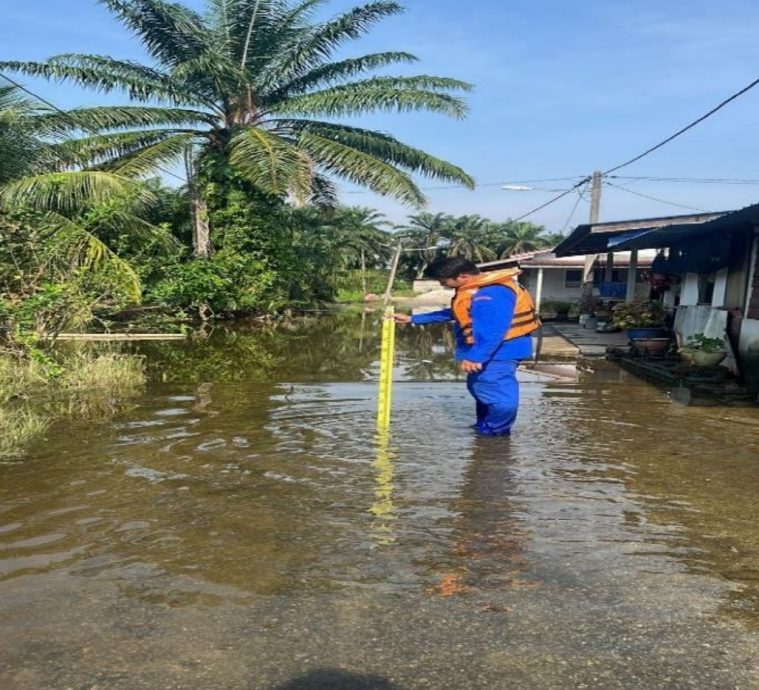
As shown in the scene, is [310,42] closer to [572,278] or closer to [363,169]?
[363,169]

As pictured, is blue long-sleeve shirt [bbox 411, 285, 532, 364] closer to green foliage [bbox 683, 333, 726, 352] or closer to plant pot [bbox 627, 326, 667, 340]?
green foliage [bbox 683, 333, 726, 352]

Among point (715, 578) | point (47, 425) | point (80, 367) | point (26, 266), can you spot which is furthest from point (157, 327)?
point (715, 578)

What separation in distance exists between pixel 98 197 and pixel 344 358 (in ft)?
22.2

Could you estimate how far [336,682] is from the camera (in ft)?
8.14

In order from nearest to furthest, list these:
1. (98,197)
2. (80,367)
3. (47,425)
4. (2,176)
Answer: (47,425) < (80,367) < (2,176) < (98,197)

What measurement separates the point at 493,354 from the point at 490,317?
346mm

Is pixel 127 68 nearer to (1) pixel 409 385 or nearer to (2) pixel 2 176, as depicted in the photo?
(2) pixel 2 176

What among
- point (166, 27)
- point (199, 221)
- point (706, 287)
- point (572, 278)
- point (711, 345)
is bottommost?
point (711, 345)

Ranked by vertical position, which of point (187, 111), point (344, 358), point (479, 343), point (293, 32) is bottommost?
point (344, 358)

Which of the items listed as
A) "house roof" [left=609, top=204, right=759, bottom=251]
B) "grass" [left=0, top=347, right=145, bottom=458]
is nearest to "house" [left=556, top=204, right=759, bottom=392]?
"house roof" [left=609, top=204, right=759, bottom=251]

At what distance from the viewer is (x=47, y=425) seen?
266 inches

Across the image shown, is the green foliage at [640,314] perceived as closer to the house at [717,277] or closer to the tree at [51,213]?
the house at [717,277]

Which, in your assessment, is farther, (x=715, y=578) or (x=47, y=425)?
(x=47, y=425)

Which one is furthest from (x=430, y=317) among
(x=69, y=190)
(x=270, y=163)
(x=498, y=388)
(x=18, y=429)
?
(x=270, y=163)
